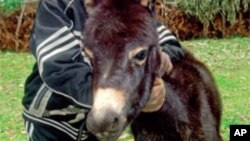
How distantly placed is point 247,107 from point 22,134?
3.01 metres

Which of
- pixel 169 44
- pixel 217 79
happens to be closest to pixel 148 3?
pixel 169 44

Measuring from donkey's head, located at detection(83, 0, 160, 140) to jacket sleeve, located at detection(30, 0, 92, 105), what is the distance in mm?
254

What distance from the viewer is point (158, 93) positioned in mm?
2971

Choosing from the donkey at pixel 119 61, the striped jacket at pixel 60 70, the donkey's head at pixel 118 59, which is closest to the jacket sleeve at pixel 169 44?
the striped jacket at pixel 60 70

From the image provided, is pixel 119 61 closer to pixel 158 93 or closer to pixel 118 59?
pixel 118 59

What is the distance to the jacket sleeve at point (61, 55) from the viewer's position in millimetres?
2943

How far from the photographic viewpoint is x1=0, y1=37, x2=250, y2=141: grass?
8.29m

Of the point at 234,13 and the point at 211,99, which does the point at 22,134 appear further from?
the point at 234,13

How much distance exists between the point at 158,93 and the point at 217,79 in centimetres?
788

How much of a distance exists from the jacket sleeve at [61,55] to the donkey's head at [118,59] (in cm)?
25

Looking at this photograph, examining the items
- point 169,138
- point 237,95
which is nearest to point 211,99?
point 169,138

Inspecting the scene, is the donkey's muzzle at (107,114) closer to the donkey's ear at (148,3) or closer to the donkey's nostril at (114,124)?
the donkey's nostril at (114,124)

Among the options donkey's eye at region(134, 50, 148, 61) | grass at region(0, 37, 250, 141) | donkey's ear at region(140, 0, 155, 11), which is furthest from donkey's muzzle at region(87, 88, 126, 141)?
grass at region(0, 37, 250, 141)

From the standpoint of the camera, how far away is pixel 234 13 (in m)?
15.4
